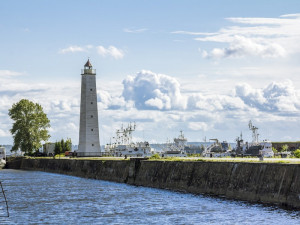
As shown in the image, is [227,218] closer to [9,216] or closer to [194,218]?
[194,218]

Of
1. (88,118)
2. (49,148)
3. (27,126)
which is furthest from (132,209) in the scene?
(49,148)

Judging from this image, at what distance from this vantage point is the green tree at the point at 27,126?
396 feet

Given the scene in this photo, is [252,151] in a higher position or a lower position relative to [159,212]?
higher

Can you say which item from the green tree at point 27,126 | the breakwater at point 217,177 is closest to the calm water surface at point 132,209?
the breakwater at point 217,177

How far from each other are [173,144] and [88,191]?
71514mm

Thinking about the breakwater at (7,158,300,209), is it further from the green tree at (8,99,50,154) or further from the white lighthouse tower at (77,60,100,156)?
the green tree at (8,99,50,154)

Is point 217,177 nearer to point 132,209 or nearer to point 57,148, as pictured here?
point 132,209

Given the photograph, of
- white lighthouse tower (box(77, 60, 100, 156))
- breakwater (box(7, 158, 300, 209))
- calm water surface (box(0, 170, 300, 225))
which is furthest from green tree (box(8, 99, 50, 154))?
calm water surface (box(0, 170, 300, 225))

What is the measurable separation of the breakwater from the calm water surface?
1370mm

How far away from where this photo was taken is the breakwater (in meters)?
38.0

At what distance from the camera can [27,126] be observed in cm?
12050

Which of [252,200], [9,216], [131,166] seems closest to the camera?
[9,216]

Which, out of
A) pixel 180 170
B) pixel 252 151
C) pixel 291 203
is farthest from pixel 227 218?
pixel 252 151

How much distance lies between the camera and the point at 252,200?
40.7 m
